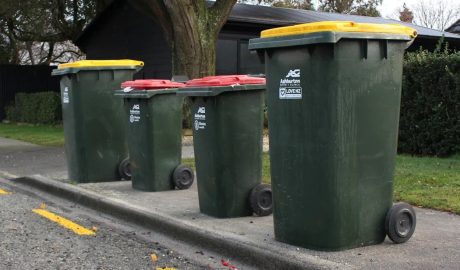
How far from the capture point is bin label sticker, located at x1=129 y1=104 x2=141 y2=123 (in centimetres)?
756

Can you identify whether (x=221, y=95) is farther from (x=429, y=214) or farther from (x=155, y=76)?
(x=155, y=76)

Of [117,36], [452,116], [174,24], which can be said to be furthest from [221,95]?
[117,36]

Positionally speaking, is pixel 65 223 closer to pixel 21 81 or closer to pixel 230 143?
pixel 230 143

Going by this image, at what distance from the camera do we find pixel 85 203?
7.56 m

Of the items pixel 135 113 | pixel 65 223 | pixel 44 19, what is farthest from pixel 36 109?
pixel 65 223

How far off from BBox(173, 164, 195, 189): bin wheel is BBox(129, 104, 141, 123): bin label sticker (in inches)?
31.9

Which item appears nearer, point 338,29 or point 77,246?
point 338,29

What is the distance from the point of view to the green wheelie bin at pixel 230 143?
5840 millimetres

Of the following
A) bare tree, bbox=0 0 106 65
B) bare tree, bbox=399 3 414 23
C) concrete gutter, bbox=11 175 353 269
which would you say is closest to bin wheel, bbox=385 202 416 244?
concrete gutter, bbox=11 175 353 269

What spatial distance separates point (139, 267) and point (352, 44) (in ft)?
7.99

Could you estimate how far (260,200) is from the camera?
5969 millimetres

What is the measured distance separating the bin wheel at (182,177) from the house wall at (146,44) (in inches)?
409

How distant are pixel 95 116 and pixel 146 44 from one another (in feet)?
42.4

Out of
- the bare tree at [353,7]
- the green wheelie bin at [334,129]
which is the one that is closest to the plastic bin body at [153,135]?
the green wheelie bin at [334,129]
